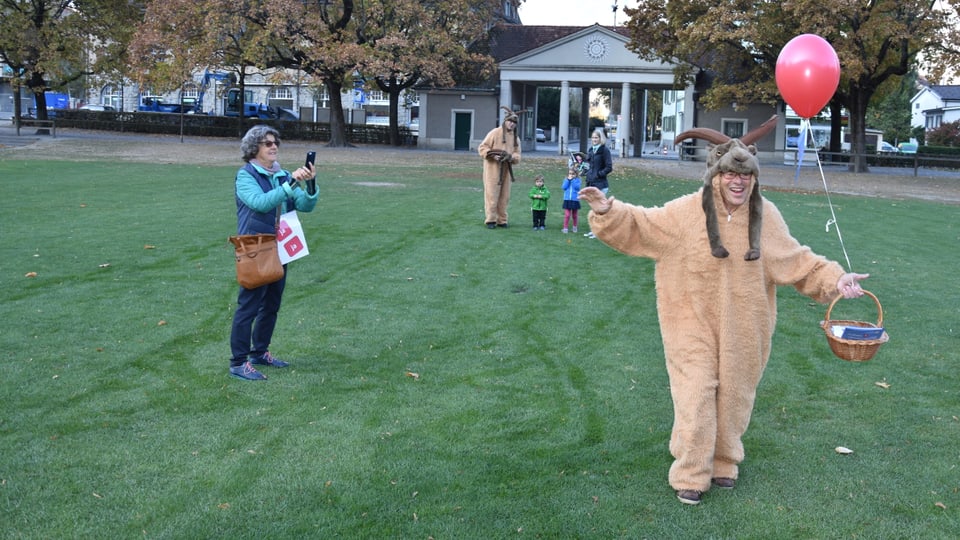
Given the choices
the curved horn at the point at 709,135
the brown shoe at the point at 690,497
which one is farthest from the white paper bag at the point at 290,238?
the brown shoe at the point at 690,497

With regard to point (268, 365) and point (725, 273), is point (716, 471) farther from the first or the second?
point (268, 365)

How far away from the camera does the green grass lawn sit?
15.7ft

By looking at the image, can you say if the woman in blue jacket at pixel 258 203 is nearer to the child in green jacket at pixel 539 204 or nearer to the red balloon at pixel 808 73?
the red balloon at pixel 808 73

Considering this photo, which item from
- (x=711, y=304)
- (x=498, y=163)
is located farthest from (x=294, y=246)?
(x=498, y=163)

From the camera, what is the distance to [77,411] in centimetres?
619

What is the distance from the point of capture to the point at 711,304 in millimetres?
5016

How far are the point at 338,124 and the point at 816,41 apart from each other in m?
38.8

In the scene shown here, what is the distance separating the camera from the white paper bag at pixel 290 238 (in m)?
7.32

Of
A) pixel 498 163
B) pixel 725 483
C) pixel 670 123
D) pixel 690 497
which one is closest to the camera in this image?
pixel 690 497

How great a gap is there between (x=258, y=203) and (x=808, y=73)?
646 centimetres

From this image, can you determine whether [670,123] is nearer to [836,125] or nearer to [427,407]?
[836,125]

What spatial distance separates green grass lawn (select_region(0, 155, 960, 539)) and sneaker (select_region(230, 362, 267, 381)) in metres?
0.12

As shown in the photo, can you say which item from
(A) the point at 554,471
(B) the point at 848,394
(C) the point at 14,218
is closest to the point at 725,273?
(A) the point at 554,471

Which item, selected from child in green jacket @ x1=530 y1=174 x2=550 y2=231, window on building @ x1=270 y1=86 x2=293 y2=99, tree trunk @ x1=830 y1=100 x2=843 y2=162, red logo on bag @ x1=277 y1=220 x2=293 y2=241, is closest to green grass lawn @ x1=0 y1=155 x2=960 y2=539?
red logo on bag @ x1=277 y1=220 x2=293 y2=241
